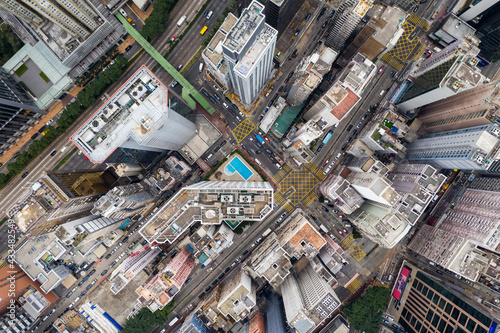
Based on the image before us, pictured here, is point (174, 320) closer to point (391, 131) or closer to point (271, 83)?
point (271, 83)

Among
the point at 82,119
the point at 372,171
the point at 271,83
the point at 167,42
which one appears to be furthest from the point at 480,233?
the point at 82,119

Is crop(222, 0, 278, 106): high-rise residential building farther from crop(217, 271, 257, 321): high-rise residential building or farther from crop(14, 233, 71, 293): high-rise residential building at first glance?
crop(14, 233, 71, 293): high-rise residential building

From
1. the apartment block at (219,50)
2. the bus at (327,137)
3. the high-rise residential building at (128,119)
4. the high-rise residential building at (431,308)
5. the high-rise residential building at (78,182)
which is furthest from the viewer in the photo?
the bus at (327,137)

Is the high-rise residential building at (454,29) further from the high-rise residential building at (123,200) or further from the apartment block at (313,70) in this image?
the high-rise residential building at (123,200)

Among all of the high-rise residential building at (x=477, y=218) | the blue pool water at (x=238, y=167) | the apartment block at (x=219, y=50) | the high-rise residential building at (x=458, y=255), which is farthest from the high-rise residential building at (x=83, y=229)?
the high-rise residential building at (x=477, y=218)

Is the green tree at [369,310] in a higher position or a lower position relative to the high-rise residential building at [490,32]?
lower

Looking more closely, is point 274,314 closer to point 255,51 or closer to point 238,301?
point 238,301

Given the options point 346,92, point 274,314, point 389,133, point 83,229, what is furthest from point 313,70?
point 83,229

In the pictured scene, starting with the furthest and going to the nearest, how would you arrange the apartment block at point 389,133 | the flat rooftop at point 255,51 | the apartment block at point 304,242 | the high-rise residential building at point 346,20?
the apartment block at point 389,133 < the apartment block at point 304,242 < the high-rise residential building at point 346,20 < the flat rooftop at point 255,51
